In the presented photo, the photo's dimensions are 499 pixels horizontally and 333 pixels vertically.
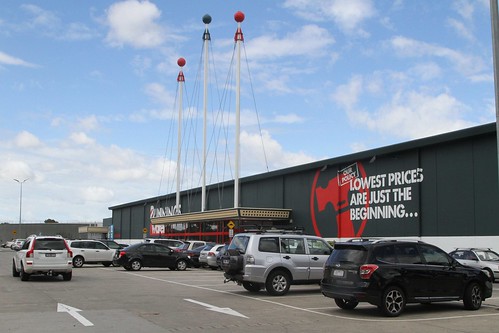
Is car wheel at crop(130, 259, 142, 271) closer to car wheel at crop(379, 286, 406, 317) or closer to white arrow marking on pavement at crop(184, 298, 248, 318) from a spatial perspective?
white arrow marking on pavement at crop(184, 298, 248, 318)

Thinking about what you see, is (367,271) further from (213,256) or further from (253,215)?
(253,215)

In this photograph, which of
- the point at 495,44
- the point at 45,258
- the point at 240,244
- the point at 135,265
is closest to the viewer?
the point at 495,44

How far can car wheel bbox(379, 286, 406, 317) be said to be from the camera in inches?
499

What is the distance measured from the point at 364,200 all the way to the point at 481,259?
12.6m

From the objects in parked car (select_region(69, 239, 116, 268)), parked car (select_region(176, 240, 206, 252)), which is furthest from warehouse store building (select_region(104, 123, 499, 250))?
parked car (select_region(69, 239, 116, 268))

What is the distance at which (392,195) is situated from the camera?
3425cm

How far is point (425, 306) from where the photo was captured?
1481 centimetres

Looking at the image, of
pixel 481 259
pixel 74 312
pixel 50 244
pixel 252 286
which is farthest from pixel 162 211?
pixel 74 312

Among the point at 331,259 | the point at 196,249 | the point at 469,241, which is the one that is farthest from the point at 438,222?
the point at 331,259

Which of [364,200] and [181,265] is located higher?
[364,200]

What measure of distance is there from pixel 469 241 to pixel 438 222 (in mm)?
2320

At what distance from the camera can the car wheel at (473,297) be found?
14.0 metres

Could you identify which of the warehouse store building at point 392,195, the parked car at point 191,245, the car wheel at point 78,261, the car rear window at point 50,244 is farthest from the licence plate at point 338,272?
the car wheel at point 78,261

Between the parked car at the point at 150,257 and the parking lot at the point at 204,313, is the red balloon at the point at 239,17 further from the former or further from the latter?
the parking lot at the point at 204,313
